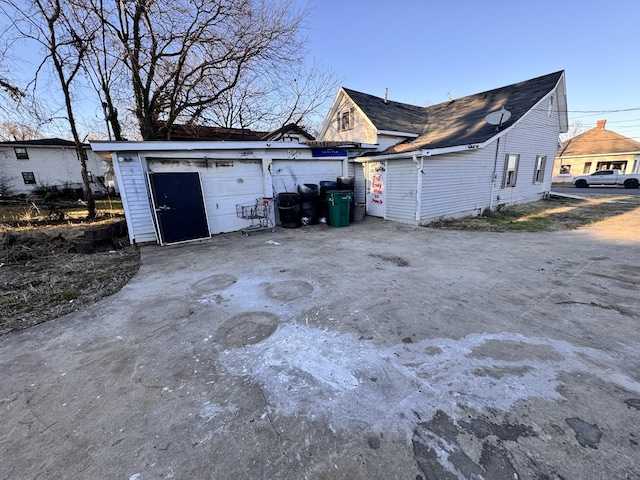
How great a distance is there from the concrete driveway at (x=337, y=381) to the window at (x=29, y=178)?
85.8 feet

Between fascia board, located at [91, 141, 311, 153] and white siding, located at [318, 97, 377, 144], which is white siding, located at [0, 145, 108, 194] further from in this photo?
fascia board, located at [91, 141, 311, 153]

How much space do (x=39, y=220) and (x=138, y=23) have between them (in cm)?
801

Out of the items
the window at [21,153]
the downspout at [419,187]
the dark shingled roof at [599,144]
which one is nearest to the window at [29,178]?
the window at [21,153]

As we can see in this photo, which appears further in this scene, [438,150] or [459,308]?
[438,150]

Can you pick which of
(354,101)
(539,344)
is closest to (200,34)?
(354,101)

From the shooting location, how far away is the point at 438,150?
7926mm

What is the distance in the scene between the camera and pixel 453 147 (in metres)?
8.27

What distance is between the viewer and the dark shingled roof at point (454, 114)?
10.0 m

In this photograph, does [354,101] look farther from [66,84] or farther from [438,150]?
[66,84]

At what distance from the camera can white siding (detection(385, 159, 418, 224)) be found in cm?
856

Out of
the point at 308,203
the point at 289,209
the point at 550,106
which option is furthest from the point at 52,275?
the point at 550,106

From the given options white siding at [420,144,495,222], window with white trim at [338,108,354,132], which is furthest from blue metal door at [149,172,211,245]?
window with white trim at [338,108,354,132]

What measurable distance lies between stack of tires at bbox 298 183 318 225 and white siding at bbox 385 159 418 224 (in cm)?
259

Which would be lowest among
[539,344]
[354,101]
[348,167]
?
[539,344]
